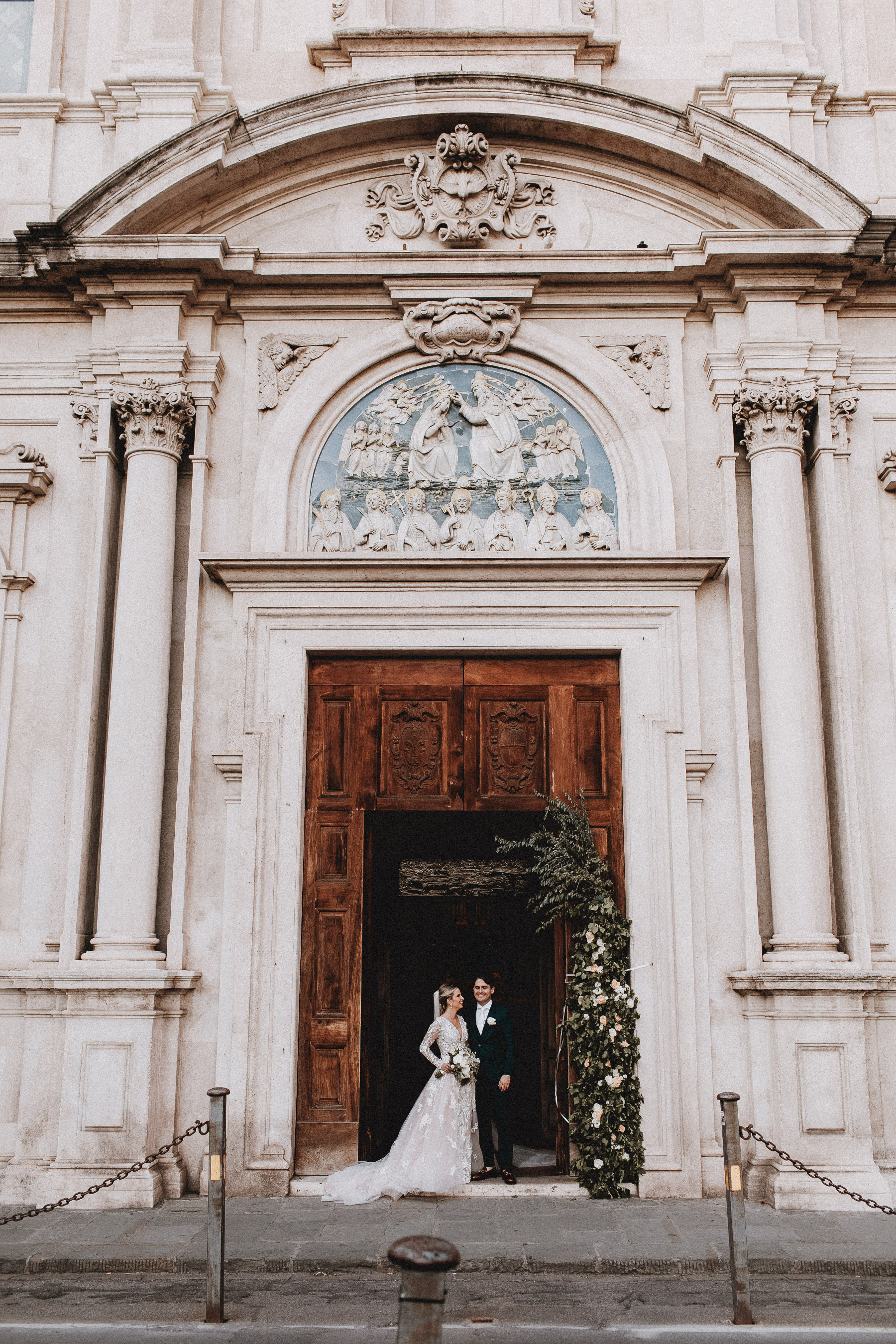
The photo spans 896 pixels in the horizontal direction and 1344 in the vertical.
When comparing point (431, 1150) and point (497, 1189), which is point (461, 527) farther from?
point (497, 1189)

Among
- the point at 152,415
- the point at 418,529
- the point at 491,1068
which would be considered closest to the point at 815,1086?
the point at 491,1068

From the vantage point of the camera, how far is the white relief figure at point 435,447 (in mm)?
10688

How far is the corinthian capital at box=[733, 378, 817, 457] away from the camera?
10.2 metres

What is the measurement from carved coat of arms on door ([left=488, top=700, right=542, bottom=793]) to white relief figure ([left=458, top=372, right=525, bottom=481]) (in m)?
2.08

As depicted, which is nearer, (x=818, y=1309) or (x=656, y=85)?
(x=818, y=1309)

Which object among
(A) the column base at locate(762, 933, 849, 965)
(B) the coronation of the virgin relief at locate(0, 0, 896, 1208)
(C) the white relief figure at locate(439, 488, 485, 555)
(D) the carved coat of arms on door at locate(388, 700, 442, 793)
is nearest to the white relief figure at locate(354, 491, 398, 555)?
(B) the coronation of the virgin relief at locate(0, 0, 896, 1208)

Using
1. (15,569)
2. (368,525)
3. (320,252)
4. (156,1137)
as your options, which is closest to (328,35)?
(320,252)

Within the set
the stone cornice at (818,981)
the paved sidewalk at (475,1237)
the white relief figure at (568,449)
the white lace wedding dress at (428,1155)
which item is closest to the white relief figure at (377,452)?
the white relief figure at (568,449)

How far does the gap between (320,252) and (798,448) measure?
4.46m

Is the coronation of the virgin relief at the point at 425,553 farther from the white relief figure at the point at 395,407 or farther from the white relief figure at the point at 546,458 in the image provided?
the white relief figure at the point at 395,407

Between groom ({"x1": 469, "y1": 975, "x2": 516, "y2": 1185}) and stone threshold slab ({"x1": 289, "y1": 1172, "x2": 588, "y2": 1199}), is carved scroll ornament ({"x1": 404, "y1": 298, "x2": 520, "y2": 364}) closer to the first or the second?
groom ({"x1": 469, "y1": 975, "x2": 516, "y2": 1185})

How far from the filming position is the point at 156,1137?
9.16 m

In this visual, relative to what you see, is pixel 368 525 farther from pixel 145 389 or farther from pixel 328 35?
pixel 328 35

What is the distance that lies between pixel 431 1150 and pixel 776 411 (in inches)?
258
